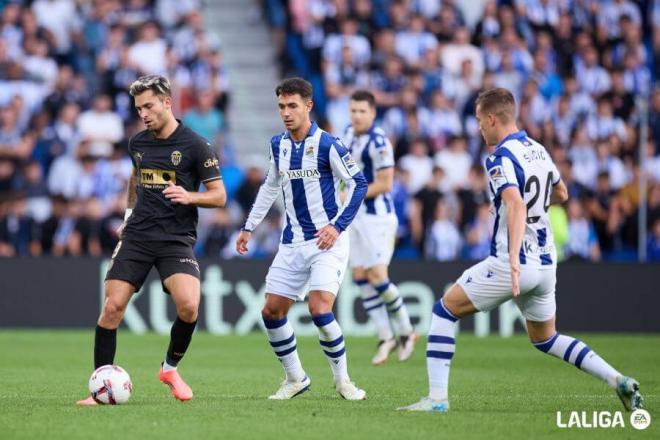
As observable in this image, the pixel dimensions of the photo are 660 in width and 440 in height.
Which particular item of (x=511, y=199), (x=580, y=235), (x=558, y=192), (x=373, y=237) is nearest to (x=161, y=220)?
(x=511, y=199)

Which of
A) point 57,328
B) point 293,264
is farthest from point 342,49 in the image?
point 293,264

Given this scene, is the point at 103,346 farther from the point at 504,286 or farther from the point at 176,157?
the point at 504,286

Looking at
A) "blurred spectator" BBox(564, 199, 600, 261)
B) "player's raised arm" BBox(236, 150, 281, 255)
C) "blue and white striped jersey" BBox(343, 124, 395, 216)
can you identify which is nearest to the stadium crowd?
"blurred spectator" BBox(564, 199, 600, 261)

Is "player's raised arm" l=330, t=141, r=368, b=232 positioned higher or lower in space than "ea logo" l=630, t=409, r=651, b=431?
higher

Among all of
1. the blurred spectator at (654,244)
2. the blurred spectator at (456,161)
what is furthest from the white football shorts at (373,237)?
the blurred spectator at (654,244)

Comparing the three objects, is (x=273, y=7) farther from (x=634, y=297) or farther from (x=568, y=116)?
(x=634, y=297)

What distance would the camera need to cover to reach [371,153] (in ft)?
45.3

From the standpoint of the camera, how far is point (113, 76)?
21734 millimetres

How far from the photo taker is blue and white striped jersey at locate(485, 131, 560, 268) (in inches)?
343

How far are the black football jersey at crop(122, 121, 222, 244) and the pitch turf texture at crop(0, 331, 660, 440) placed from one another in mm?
1322

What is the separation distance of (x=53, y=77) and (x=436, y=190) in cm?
714

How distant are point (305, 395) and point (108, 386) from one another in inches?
67.7

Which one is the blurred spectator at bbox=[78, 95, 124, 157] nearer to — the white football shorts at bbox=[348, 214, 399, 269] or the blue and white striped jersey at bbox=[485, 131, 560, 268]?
the white football shorts at bbox=[348, 214, 399, 269]

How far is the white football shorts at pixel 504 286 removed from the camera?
876 centimetres
